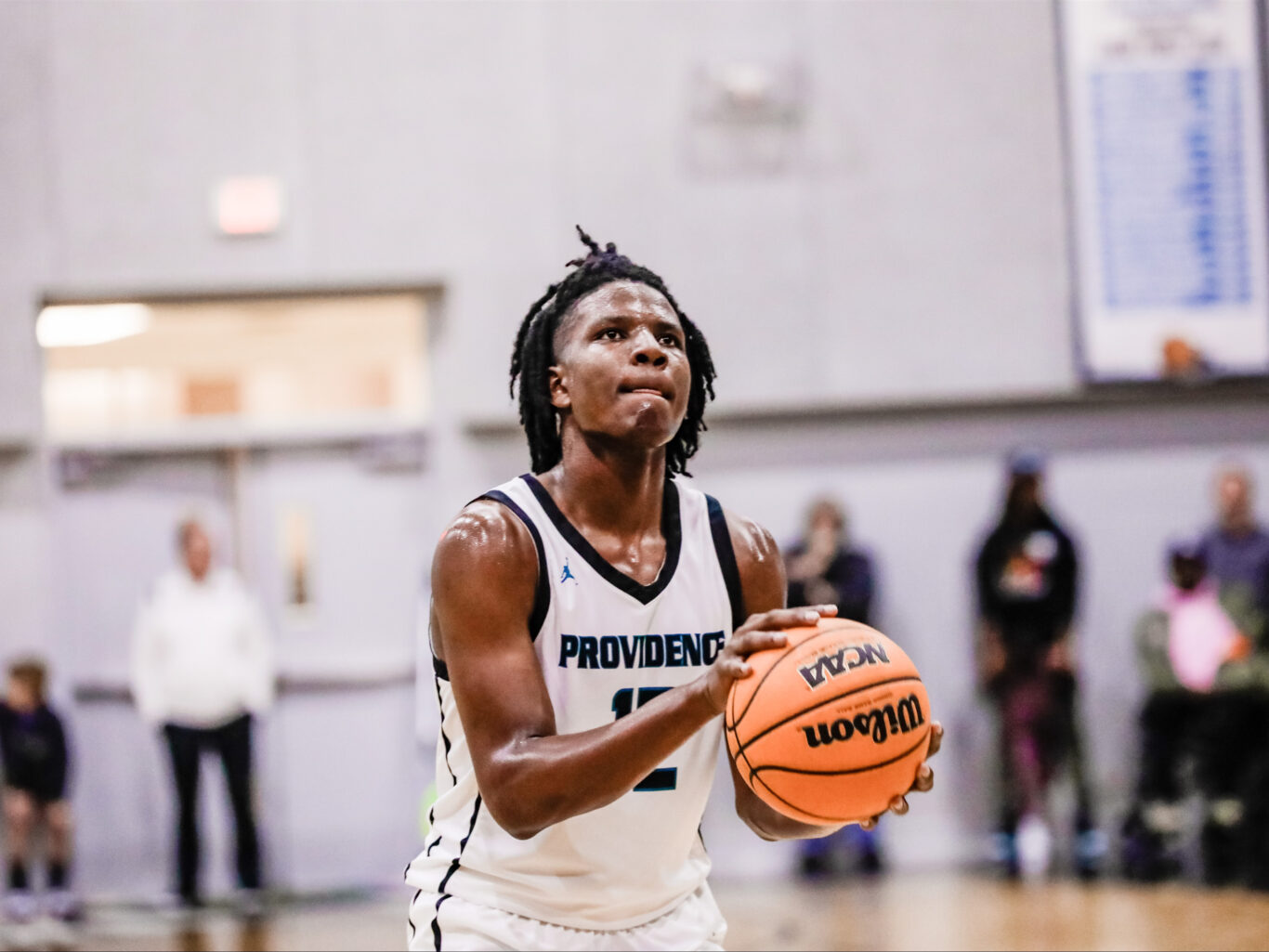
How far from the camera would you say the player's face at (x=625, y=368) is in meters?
2.52

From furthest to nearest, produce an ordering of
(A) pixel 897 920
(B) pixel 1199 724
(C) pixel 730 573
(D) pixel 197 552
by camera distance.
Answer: (D) pixel 197 552
(B) pixel 1199 724
(A) pixel 897 920
(C) pixel 730 573

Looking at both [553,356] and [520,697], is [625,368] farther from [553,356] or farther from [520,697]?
[520,697]

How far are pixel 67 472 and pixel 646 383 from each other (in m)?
7.11

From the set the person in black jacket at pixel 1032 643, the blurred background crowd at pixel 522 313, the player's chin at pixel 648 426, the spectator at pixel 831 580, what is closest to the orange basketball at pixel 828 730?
the player's chin at pixel 648 426

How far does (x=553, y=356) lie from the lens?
2.89 metres

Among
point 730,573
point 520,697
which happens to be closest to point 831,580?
point 730,573

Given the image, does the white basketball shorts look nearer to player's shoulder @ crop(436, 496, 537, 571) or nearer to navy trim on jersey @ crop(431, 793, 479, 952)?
navy trim on jersey @ crop(431, 793, 479, 952)

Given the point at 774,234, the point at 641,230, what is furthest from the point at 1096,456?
the point at 641,230

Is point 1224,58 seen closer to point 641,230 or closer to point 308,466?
point 641,230

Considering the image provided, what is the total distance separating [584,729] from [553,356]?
0.76 meters

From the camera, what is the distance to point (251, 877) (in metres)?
7.92

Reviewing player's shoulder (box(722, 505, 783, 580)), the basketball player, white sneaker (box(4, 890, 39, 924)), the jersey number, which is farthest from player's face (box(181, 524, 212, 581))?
the jersey number

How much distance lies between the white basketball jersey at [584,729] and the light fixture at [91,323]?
6973 mm

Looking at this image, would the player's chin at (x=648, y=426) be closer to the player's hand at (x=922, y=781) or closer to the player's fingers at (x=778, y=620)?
the player's fingers at (x=778, y=620)
